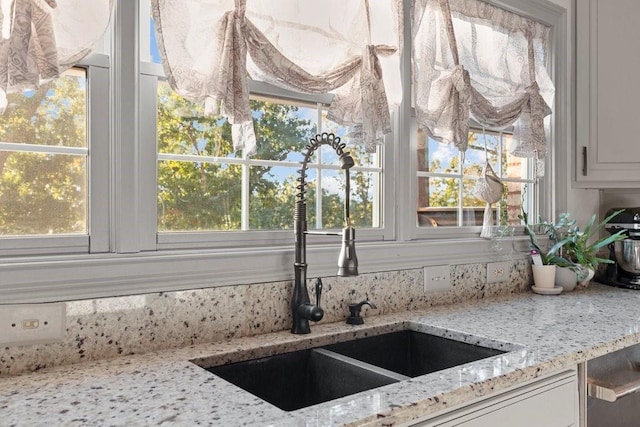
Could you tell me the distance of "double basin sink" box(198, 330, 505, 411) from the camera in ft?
4.16

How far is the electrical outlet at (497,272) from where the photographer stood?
6.89 ft

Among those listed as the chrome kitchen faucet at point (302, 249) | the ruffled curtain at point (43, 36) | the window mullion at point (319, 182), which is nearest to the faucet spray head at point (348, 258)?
the chrome kitchen faucet at point (302, 249)

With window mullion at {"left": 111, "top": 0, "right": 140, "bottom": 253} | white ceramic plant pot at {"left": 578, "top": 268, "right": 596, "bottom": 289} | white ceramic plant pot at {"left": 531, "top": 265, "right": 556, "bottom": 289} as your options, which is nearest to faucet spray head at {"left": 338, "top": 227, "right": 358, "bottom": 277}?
window mullion at {"left": 111, "top": 0, "right": 140, "bottom": 253}

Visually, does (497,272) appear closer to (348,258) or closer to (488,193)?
(488,193)

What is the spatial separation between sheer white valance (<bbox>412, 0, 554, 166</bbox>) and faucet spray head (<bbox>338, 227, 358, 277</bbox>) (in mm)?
703

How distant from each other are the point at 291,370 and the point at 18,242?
74 centimetres

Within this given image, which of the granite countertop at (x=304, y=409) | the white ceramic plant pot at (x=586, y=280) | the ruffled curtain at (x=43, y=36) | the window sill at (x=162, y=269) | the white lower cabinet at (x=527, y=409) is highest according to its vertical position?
the ruffled curtain at (x=43, y=36)

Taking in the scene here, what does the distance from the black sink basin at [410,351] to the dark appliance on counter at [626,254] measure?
4.50ft

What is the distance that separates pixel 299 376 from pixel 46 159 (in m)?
→ 0.85

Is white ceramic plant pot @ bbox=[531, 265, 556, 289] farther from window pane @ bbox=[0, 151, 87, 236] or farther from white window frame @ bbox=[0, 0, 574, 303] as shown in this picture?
window pane @ bbox=[0, 151, 87, 236]

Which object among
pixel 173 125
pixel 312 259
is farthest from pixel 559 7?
pixel 173 125

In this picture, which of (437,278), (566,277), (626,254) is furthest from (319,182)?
(626,254)

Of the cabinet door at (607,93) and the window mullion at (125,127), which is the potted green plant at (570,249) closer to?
the cabinet door at (607,93)

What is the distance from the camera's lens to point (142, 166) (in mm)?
1328
